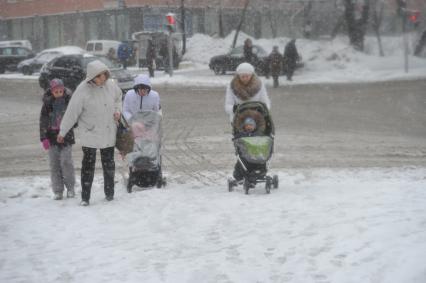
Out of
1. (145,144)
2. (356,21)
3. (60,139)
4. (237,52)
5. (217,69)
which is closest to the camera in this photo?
(60,139)

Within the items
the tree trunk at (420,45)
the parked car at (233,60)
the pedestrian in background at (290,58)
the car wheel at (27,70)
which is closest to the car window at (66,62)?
the pedestrian in background at (290,58)

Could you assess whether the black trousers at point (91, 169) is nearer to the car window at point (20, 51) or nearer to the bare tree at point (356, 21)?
the bare tree at point (356, 21)

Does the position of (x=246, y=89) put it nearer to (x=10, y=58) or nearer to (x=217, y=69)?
(x=217, y=69)

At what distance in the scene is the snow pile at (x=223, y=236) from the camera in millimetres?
5418

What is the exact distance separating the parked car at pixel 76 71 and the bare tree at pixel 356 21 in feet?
56.1

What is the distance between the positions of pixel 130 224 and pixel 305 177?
3704 millimetres

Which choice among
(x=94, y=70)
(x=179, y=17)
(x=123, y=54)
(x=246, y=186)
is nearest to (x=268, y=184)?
(x=246, y=186)

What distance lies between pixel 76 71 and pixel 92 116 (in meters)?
16.5

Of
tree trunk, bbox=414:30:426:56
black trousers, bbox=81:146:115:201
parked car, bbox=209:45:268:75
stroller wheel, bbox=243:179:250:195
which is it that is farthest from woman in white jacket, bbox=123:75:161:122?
tree trunk, bbox=414:30:426:56

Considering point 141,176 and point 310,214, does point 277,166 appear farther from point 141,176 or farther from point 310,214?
point 310,214

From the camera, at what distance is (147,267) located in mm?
5676

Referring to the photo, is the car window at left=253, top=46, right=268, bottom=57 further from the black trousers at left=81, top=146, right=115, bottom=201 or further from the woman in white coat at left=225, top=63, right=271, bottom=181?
the black trousers at left=81, top=146, right=115, bottom=201

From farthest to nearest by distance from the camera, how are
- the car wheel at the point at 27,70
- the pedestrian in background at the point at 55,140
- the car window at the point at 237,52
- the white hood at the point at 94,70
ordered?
the car wheel at the point at 27,70 → the car window at the point at 237,52 → the pedestrian in background at the point at 55,140 → the white hood at the point at 94,70

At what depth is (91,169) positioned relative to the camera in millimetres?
8141
